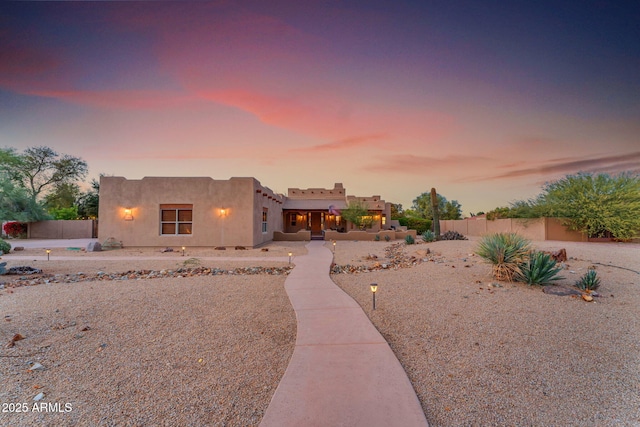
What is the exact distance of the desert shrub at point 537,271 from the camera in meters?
6.84

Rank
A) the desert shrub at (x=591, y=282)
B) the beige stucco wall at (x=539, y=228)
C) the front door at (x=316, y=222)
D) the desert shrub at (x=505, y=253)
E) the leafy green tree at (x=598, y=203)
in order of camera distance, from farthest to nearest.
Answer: the front door at (x=316, y=222)
the beige stucco wall at (x=539, y=228)
the leafy green tree at (x=598, y=203)
the desert shrub at (x=505, y=253)
the desert shrub at (x=591, y=282)

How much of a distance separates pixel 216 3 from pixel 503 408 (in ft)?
38.2

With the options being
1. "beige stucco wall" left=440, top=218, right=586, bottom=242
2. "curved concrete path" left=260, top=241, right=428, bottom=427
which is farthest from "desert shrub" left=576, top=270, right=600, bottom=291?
"beige stucco wall" left=440, top=218, right=586, bottom=242

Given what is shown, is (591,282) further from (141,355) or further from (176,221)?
(176,221)

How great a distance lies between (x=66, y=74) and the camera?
32.2 ft

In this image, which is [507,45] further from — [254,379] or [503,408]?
[254,379]

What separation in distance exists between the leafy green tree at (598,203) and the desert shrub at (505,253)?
13810mm

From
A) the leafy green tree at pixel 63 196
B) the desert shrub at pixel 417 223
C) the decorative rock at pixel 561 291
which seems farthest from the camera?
the leafy green tree at pixel 63 196

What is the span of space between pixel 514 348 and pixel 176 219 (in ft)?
55.7

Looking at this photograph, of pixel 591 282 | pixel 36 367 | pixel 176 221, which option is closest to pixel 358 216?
pixel 176 221

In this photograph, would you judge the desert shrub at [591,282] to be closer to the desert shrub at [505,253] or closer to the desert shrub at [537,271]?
the desert shrub at [537,271]

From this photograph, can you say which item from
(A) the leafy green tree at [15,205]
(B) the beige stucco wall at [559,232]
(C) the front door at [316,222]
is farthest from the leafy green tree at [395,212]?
(A) the leafy green tree at [15,205]

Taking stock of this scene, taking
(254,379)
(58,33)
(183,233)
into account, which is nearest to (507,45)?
(254,379)

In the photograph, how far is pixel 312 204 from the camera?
31750 mm
